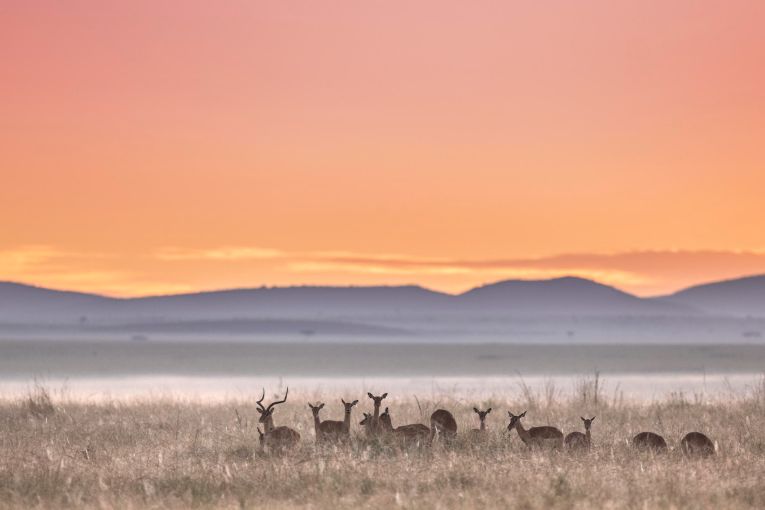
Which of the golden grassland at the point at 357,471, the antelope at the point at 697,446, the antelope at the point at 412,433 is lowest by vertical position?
the golden grassland at the point at 357,471

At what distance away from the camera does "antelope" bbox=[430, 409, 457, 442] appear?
55.0 ft

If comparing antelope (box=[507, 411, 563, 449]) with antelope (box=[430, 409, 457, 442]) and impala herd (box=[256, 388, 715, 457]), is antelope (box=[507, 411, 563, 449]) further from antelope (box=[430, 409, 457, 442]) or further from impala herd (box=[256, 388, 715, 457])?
antelope (box=[430, 409, 457, 442])

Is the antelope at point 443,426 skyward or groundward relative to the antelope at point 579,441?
skyward

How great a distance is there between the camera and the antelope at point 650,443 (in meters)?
16.2

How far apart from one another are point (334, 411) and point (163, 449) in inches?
321

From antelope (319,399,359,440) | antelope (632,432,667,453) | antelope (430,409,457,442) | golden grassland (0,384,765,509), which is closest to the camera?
golden grassland (0,384,765,509)

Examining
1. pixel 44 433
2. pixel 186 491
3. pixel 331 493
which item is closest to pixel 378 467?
pixel 331 493

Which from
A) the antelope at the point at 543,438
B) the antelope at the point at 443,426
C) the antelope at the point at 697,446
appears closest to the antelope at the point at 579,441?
the antelope at the point at 543,438

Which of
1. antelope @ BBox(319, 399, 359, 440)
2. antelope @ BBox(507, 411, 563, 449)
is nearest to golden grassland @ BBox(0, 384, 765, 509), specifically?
antelope @ BBox(507, 411, 563, 449)

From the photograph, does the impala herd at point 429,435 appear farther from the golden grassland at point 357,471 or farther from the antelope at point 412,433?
the golden grassland at point 357,471

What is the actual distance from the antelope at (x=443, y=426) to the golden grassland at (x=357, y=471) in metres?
0.18

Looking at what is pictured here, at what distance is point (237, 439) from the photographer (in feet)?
59.3

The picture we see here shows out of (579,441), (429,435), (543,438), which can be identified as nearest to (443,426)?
(429,435)

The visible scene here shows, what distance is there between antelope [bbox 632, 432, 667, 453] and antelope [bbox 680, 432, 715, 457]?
0.29 meters
